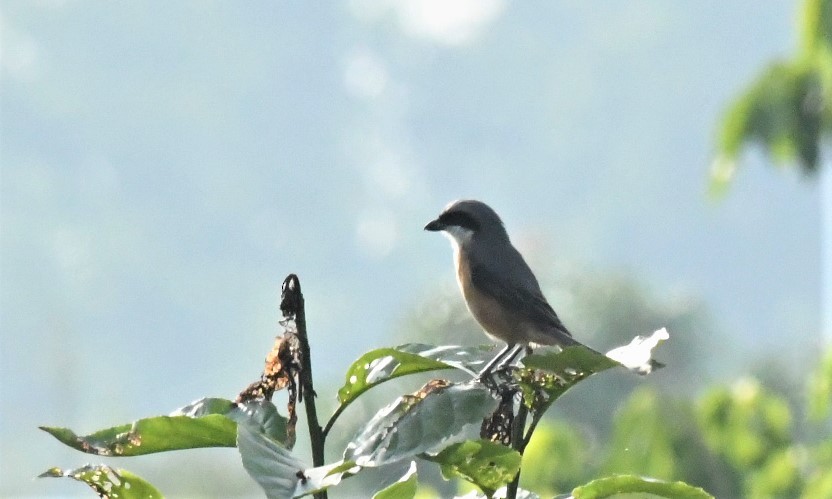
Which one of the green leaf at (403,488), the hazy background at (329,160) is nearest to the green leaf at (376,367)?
the green leaf at (403,488)

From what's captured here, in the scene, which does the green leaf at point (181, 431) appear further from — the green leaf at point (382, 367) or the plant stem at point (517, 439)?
the plant stem at point (517, 439)

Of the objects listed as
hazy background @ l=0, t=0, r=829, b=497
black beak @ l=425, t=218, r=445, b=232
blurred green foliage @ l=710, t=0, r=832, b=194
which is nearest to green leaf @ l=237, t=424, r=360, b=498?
black beak @ l=425, t=218, r=445, b=232

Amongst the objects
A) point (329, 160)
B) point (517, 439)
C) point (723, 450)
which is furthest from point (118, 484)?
point (329, 160)

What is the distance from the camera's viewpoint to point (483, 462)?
0.98 meters

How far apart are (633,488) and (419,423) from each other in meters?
0.23

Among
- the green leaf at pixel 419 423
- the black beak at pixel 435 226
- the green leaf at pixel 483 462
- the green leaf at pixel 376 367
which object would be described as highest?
the black beak at pixel 435 226

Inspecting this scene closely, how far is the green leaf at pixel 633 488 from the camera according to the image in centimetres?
105

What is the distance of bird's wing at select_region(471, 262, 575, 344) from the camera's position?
2.34 meters

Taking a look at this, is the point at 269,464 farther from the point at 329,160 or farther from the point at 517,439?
the point at 329,160

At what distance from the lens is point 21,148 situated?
211 ft

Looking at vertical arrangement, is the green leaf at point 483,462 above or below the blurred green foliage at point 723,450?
below

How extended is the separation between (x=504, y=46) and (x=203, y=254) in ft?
71.4

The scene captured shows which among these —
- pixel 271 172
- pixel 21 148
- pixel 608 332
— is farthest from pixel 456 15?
pixel 608 332

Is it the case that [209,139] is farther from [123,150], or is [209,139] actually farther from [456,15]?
[456,15]
